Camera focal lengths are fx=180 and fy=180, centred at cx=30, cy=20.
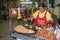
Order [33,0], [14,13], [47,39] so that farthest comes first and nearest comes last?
[33,0] < [14,13] < [47,39]

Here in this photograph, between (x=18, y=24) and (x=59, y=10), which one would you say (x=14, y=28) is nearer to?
(x=18, y=24)

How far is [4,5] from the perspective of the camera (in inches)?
411

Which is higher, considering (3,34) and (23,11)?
(23,11)

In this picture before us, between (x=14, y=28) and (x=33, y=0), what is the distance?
6970 mm

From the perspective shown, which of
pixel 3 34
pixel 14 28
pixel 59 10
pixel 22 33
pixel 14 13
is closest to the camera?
pixel 22 33

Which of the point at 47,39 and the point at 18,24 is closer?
the point at 47,39

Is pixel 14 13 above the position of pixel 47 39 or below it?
above

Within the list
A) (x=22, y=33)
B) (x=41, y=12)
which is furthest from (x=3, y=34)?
(x=22, y=33)

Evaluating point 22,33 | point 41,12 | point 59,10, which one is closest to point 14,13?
point 22,33

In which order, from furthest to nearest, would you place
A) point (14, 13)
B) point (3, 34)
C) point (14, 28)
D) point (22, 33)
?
1. point (3, 34)
2. point (14, 13)
3. point (14, 28)
4. point (22, 33)

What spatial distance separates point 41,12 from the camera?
3.77 metres

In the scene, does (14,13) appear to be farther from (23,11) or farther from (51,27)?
(51,27)

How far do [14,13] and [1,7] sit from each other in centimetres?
748

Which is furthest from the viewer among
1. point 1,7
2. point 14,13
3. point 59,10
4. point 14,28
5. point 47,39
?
point 1,7
